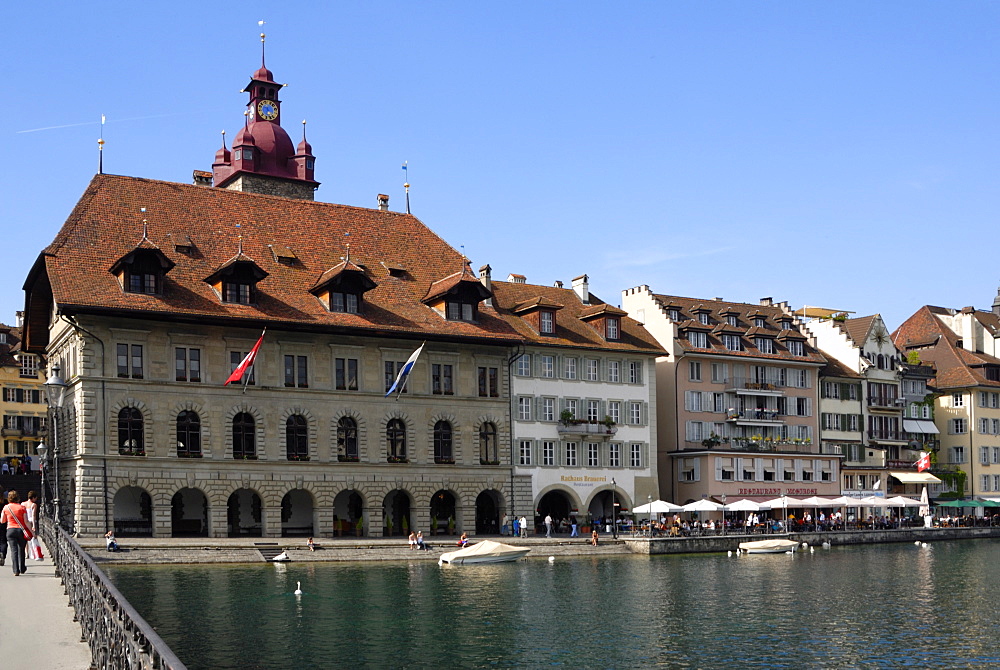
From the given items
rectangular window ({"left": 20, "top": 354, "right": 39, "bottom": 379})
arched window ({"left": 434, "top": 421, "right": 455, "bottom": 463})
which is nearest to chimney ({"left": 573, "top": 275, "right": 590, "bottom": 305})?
arched window ({"left": 434, "top": 421, "right": 455, "bottom": 463})

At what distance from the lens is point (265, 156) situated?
10238 centimetres

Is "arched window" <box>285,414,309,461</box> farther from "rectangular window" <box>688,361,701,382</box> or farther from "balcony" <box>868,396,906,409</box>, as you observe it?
"balcony" <box>868,396,906,409</box>

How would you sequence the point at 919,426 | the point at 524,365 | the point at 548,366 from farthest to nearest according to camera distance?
the point at 919,426 → the point at 548,366 → the point at 524,365

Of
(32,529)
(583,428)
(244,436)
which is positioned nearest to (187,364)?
(244,436)

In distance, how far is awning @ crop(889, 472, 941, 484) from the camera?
95.5m

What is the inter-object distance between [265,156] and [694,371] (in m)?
40.8

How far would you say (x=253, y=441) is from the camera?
213ft

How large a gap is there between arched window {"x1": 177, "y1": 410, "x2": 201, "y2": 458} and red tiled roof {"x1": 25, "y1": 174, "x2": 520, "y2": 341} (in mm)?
5085

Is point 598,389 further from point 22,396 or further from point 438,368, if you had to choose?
point 22,396

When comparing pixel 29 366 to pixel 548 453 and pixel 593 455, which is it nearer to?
pixel 548 453

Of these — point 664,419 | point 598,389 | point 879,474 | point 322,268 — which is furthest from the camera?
point 879,474

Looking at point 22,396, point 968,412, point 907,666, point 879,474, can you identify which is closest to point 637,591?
point 907,666

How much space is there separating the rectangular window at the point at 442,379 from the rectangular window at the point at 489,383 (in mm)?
1994

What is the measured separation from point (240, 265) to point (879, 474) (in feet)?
177
